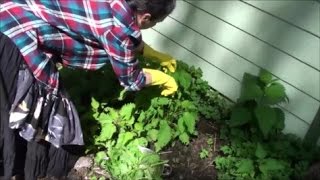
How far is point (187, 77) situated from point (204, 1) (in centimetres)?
53

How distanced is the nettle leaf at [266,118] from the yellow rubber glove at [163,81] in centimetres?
54

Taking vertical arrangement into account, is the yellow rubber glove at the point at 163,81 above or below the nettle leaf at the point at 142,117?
above

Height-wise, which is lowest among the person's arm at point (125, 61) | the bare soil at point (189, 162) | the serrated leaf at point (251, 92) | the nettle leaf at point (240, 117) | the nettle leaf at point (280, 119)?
the bare soil at point (189, 162)

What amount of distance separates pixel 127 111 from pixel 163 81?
1.13ft

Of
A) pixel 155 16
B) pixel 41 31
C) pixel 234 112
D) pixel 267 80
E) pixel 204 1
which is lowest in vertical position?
pixel 234 112

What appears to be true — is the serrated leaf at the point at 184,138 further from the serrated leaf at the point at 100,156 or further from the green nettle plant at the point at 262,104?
the serrated leaf at the point at 100,156

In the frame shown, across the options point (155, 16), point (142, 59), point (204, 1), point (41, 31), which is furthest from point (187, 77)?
point (41, 31)

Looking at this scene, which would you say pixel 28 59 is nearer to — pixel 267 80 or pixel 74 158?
pixel 74 158

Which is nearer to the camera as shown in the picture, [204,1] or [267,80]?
[267,80]

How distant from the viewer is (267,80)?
3.12 m

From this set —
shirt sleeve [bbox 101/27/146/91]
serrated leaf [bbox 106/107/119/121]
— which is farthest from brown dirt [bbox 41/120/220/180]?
shirt sleeve [bbox 101/27/146/91]

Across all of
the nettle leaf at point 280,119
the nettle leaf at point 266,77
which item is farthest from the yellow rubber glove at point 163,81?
the nettle leaf at point 280,119

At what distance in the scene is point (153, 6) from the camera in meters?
2.17

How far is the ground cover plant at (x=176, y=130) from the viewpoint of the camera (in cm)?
298
